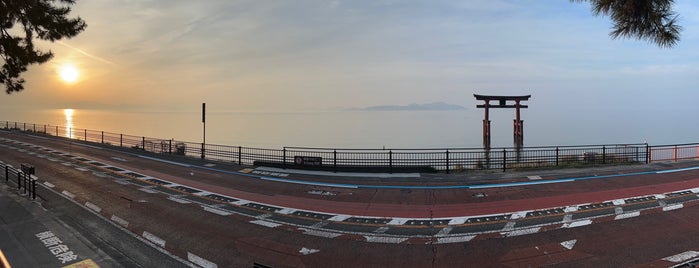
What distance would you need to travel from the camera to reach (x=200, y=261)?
25.5ft

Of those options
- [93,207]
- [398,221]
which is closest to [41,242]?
[93,207]

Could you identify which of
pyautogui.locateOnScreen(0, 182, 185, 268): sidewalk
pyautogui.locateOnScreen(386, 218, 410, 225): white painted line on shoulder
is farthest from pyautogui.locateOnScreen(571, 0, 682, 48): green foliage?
pyautogui.locateOnScreen(0, 182, 185, 268): sidewalk

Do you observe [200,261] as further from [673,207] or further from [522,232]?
[673,207]

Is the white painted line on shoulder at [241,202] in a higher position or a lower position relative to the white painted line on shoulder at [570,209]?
lower

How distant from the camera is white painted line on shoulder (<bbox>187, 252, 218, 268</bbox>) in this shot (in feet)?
24.8

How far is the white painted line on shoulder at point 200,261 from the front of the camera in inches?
298

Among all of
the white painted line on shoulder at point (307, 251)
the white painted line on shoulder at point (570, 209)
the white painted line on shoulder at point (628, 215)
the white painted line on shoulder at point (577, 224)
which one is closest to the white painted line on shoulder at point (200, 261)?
the white painted line on shoulder at point (307, 251)

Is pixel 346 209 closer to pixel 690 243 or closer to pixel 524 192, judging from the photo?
pixel 524 192

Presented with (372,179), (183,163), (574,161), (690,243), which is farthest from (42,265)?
(574,161)

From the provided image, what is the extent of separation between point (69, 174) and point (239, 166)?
27.0 ft

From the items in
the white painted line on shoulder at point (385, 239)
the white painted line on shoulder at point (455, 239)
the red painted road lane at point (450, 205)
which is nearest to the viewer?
the white painted line on shoulder at point (455, 239)

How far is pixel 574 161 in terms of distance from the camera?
72.3ft

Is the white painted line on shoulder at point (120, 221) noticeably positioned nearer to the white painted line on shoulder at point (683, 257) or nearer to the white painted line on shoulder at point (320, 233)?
the white painted line on shoulder at point (320, 233)

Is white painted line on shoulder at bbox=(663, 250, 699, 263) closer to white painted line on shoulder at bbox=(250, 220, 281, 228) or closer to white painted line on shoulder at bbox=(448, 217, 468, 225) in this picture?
white painted line on shoulder at bbox=(448, 217, 468, 225)
